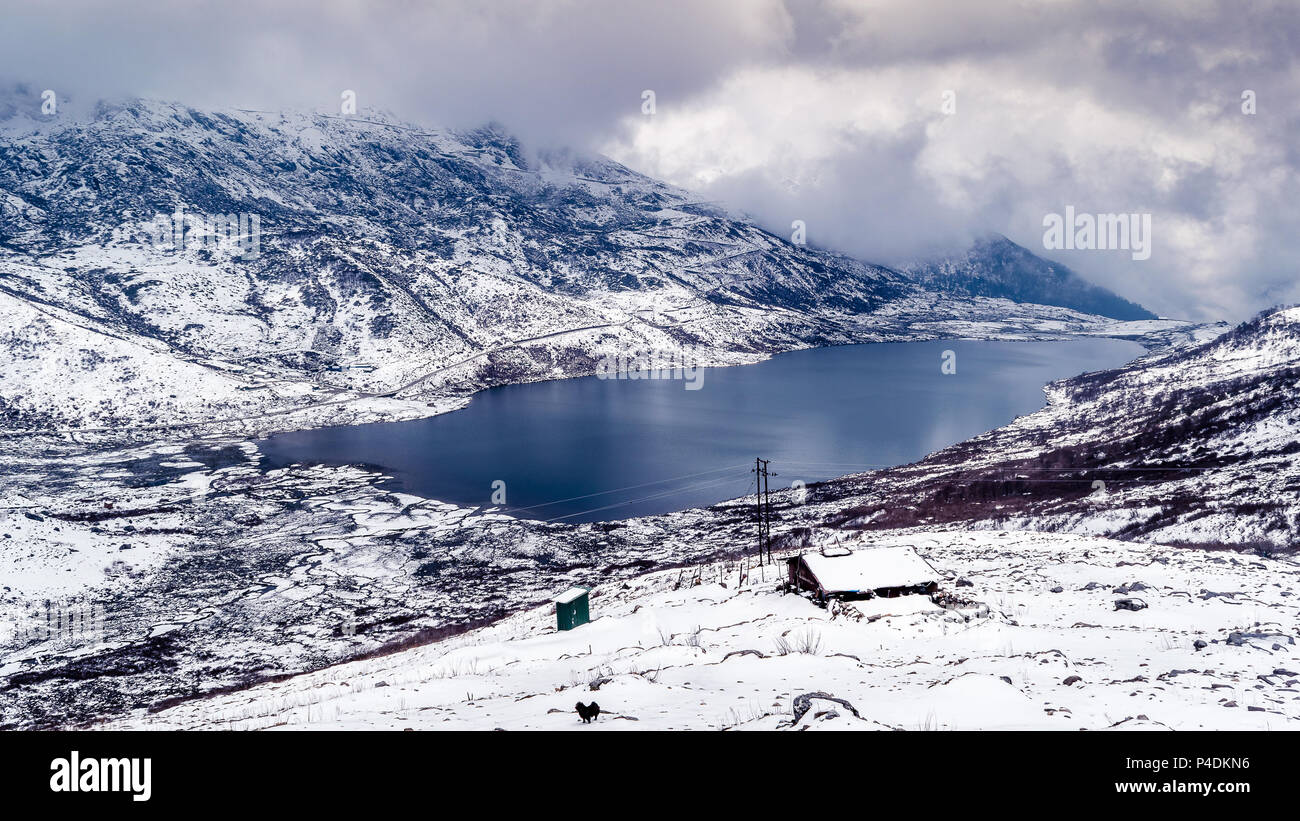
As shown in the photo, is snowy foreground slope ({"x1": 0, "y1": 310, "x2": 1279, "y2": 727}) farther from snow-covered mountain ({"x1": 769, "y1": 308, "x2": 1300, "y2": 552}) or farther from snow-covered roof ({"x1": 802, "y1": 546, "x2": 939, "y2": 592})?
snow-covered roof ({"x1": 802, "y1": 546, "x2": 939, "y2": 592})

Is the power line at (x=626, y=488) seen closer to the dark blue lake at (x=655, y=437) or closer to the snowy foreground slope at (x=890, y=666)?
the dark blue lake at (x=655, y=437)

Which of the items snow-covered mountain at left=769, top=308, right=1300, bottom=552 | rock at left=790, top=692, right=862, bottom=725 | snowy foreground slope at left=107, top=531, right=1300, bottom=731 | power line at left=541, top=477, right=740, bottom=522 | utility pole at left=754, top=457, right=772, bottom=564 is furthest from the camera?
power line at left=541, top=477, right=740, bottom=522

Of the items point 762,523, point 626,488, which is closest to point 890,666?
point 762,523

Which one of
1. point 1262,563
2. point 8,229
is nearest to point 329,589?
point 1262,563

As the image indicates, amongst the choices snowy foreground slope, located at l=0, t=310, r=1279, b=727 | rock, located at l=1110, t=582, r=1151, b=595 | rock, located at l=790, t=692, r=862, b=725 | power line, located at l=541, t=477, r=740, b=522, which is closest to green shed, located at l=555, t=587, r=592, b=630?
snowy foreground slope, located at l=0, t=310, r=1279, b=727

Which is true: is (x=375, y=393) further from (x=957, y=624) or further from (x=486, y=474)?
(x=957, y=624)

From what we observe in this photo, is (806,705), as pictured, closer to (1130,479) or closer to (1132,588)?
(1132,588)
